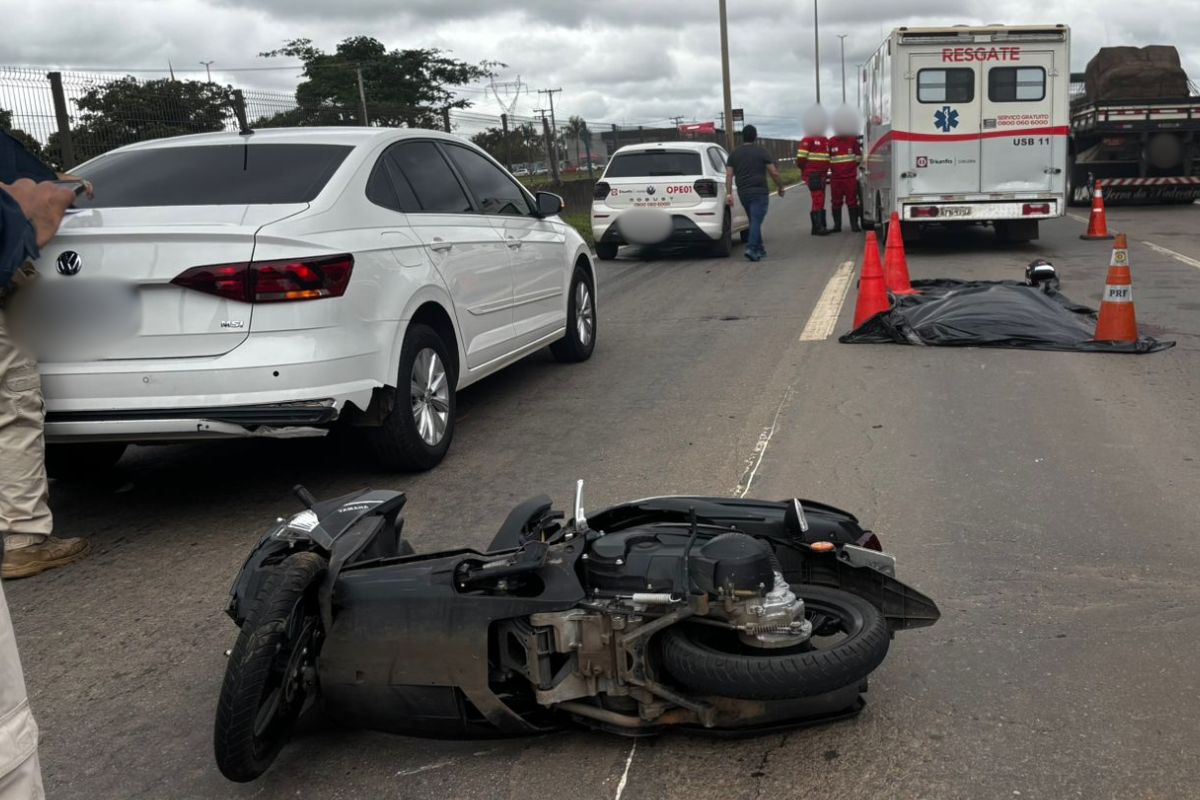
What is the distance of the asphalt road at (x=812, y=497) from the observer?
2787mm

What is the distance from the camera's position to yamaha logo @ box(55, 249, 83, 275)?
4375 mm

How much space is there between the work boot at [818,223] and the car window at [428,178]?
1305 cm

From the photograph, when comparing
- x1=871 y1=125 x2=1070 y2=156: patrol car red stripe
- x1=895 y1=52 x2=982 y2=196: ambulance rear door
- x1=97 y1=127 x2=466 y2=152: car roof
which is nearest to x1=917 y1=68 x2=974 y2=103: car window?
x1=895 y1=52 x2=982 y2=196: ambulance rear door

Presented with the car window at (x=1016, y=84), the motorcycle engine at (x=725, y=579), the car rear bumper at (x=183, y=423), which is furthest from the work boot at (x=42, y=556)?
the car window at (x=1016, y=84)

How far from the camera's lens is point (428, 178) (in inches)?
235

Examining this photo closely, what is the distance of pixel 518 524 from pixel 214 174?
2847mm

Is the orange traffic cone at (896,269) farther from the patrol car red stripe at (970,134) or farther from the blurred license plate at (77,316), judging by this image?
the blurred license plate at (77,316)

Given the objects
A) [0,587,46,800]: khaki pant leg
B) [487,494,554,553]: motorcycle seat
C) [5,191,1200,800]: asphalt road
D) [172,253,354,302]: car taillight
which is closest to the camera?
[0,587,46,800]: khaki pant leg

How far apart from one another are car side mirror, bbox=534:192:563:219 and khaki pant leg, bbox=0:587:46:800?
588 cm

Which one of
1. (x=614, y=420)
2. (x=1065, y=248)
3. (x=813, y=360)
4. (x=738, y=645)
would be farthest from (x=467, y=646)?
(x=1065, y=248)

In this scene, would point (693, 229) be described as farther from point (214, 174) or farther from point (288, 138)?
point (214, 174)

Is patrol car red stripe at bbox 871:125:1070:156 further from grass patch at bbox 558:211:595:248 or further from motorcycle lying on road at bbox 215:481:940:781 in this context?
motorcycle lying on road at bbox 215:481:940:781

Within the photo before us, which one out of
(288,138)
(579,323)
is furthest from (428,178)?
(579,323)

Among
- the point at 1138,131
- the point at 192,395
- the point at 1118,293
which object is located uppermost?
the point at 1138,131
